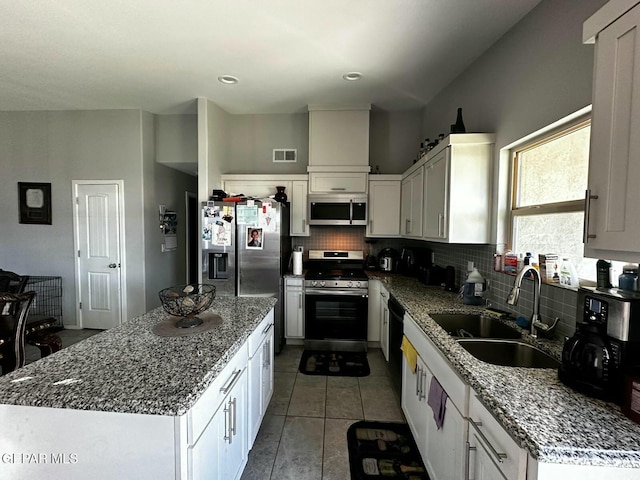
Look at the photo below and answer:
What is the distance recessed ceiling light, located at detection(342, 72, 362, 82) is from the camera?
286 cm

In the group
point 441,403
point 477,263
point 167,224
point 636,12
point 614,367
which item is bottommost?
point 441,403

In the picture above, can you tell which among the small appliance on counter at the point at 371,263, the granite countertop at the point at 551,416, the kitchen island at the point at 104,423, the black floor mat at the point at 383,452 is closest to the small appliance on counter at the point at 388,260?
the small appliance on counter at the point at 371,263

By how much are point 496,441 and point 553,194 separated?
1.48 metres

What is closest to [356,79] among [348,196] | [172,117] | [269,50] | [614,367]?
[269,50]

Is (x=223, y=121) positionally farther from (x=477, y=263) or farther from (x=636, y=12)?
(x=636, y=12)

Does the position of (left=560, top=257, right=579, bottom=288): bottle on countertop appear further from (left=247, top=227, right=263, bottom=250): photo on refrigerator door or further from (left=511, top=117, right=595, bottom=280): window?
(left=247, top=227, right=263, bottom=250): photo on refrigerator door

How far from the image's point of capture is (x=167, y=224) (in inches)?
171

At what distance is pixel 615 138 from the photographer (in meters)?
0.93

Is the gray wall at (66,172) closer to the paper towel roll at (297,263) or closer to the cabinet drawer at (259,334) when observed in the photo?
the paper towel roll at (297,263)

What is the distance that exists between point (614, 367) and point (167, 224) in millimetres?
4735

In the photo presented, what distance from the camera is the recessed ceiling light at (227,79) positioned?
9.71 ft

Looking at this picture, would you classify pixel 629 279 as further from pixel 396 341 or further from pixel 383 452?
pixel 383 452

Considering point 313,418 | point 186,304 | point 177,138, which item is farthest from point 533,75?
point 177,138

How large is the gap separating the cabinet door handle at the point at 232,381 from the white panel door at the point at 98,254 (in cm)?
335
